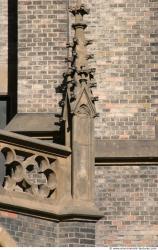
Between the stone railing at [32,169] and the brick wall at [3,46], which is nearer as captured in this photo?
the stone railing at [32,169]

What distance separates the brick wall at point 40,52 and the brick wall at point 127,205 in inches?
55.4

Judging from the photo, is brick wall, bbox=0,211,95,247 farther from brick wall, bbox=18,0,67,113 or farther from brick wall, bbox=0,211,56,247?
brick wall, bbox=18,0,67,113

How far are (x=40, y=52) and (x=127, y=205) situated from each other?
270 centimetres

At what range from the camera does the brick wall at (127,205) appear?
47.7ft

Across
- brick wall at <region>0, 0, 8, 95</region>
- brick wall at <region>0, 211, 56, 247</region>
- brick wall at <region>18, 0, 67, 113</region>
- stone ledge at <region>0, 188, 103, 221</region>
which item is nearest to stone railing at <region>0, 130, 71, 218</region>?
stone ledge at <region>0, 188, 103, 221</region>

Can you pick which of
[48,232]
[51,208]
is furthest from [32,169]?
[48,232]

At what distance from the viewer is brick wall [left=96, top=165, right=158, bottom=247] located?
14.5 metres

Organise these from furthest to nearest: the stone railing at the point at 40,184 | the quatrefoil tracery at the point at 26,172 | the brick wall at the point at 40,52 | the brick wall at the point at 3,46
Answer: the brick wall at the point at 3,46, the brick wall at the point at 40,52, the quatrefoil tracery at the point at 26,172, the stone railing at the point at 40,184

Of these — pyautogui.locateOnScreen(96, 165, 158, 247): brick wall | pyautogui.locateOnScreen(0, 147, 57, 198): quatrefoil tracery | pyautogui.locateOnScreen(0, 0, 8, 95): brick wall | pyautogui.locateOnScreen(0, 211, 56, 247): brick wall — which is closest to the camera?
pyautogui.locateOnScreen(0, 211, 56, 247): brick wall

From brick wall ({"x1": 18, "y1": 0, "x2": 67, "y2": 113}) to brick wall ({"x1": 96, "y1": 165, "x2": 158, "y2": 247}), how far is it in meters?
1.41

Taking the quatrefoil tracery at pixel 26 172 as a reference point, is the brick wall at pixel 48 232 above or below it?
below

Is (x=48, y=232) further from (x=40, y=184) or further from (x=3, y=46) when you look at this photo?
(x=3, y=46)

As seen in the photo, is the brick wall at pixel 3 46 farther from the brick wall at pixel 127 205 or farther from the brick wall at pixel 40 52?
the brick wall at pixel 127 205

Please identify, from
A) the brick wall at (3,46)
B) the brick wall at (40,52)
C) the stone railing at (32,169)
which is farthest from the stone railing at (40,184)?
the brick wall at (3,46)
